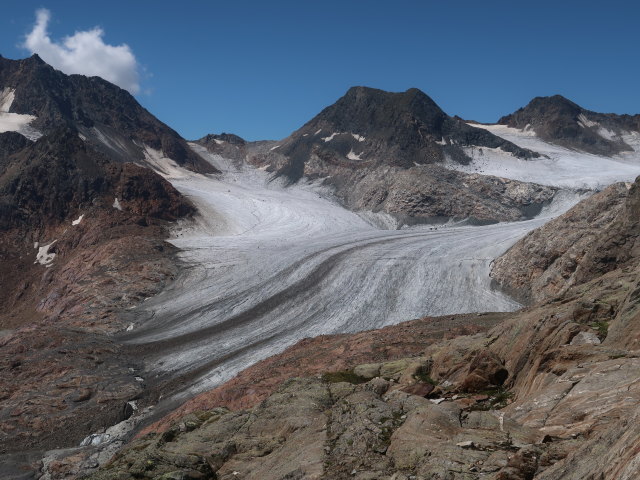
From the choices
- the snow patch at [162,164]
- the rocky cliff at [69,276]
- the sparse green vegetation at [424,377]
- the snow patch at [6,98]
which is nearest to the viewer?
the sparse green vegetation at [424,377]

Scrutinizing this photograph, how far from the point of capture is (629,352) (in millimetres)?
9758

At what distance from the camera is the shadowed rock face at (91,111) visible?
104 meters

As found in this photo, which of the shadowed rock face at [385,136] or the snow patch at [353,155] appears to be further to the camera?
the snow patch at [353,155]

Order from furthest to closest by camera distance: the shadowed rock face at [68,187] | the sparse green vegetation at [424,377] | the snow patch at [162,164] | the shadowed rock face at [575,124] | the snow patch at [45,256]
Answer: the shadowed rock face at [575,124] → the snow patch at [162,164] → the shadowed rock face at [68,187] → the snow patch at [45,256] → the sparse green vegetation at [424,377]

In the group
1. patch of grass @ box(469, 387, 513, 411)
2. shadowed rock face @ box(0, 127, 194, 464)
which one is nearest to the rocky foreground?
patch of grass @ box(469, 387, 513, 411)

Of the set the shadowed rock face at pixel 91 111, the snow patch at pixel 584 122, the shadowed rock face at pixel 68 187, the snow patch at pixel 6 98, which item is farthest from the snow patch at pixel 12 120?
the snow patch at pixel 584 122

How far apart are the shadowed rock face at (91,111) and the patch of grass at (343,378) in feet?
305

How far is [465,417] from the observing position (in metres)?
10.5

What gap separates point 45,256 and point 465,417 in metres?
57.6

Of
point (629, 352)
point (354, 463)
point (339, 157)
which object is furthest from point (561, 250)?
point (339, 157)

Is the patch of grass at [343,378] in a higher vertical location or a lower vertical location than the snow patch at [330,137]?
lower

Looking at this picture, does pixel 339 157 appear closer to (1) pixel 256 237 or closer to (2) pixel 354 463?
(1) pixel 256 237

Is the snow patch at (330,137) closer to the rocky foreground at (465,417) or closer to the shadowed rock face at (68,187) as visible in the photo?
the shadowed rock face at (68,187)

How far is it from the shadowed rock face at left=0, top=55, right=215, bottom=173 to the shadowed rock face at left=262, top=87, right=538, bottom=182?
76.0 ft
